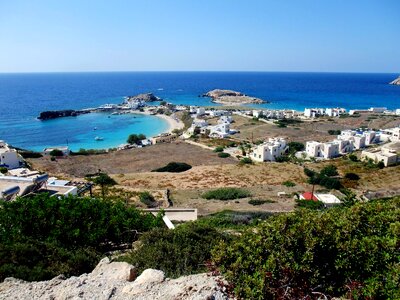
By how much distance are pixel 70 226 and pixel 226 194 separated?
1697 cm

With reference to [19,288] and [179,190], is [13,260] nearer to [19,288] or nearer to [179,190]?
[19,288]

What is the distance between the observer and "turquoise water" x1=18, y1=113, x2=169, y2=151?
2442 inches

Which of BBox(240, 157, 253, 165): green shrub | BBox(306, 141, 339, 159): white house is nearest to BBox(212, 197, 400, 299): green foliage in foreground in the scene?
BBox(240, 157, 253, 165): green shrub

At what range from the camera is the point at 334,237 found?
770 cm

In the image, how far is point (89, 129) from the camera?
243ft

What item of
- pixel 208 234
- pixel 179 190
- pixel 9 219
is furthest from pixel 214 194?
pixel 9 219

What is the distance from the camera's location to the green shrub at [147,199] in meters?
25.0

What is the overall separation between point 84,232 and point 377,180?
32004 mm

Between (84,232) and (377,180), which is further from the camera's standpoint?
(377,180)

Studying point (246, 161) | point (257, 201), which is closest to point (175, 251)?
point (257, 201)

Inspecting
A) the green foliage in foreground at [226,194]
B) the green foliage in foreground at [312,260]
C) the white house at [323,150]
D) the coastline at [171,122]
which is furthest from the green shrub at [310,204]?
the coastline at [171,122]

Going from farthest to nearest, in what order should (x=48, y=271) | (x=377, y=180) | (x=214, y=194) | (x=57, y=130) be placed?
(x=57, y=130), (x=377, y=180), (x=214, y=194), (x=48, y=271)

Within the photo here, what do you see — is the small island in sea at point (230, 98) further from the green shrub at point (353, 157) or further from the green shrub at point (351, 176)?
the green shrub at point (351, 176)

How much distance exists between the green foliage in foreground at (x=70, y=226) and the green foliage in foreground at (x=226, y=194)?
13.1m
